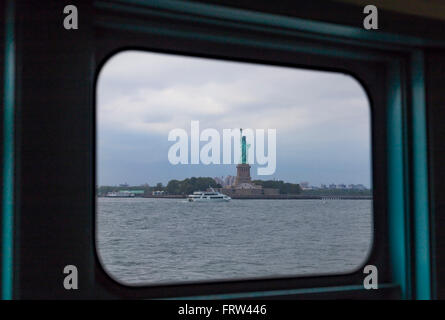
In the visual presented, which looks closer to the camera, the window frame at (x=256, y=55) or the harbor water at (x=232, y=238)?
the window frame at (x=256, y=55)

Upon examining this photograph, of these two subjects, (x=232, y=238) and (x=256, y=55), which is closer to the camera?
(x=256, y=55)

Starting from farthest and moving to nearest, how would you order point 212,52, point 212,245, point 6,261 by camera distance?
point 212,245 < point 212,52 < point 6,261

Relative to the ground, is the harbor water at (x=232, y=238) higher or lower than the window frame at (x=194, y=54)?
lower

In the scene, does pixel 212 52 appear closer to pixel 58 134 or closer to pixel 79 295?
pixel 58 134

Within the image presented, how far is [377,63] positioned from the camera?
255 centimetres

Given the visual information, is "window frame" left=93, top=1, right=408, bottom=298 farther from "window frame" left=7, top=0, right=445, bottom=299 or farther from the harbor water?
the harbor water

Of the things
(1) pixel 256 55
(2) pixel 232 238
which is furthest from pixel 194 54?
(2) pixel 232 238

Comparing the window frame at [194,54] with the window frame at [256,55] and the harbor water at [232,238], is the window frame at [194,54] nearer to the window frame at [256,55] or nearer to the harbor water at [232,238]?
the window frame at [256,55]

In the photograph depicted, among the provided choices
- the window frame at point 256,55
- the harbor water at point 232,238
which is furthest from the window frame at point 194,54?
the harbor water at point 232,238

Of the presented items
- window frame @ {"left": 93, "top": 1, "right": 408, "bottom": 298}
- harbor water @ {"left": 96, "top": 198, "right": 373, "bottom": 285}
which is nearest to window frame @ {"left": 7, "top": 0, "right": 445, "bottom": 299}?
window frame @ {"left": 93, "top": 1, "right": 408, "bottom": 298}

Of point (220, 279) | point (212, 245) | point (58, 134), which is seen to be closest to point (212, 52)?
point (58, 134)

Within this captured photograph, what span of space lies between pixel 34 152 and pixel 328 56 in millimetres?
1479

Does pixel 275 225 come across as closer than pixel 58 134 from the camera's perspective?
No

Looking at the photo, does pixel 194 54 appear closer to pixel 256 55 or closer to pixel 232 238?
pixel 256 55
